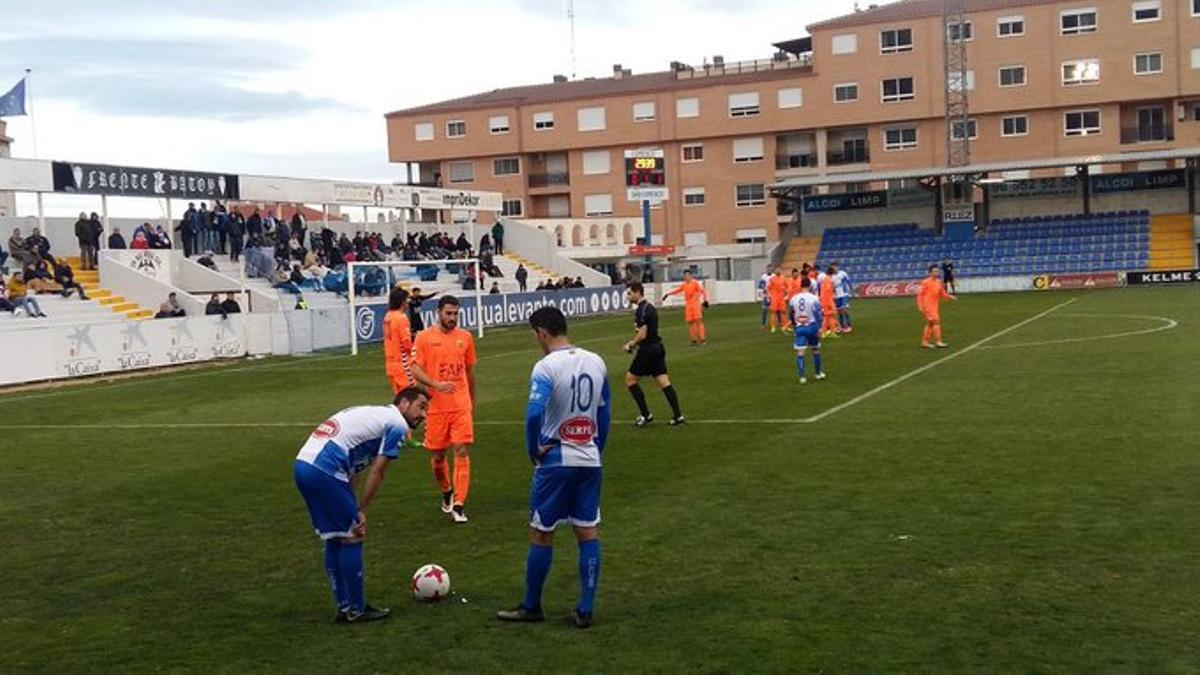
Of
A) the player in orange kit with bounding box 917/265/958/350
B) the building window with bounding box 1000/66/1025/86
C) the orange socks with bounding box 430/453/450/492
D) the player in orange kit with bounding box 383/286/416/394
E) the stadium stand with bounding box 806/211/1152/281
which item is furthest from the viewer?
the building window with bounding box 1000/66/1025/86

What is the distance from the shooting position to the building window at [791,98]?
271 ft

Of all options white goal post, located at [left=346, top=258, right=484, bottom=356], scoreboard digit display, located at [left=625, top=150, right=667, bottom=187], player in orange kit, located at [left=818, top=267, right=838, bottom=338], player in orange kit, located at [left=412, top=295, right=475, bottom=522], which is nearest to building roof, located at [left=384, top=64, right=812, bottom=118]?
scoreboard digit display, located at [left=625, top=150, right=667, bottom=187]

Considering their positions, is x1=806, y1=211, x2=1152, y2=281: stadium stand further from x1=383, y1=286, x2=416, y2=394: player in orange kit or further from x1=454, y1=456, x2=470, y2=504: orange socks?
x1=454, y1=456, x2=470, y2=504: orange socks

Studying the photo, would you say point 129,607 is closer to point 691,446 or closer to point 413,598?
point 413,598

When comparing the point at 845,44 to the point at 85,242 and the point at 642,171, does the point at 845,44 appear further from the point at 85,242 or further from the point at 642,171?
the point at 85,242

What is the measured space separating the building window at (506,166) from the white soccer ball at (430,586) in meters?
83.5

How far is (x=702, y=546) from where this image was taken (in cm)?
1060

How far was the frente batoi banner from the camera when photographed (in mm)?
40625

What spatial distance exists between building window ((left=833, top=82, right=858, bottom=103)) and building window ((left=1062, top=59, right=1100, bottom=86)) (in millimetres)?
12207

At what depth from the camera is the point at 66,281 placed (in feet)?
123

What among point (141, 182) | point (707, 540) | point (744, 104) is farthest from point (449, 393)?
point (744, 104)

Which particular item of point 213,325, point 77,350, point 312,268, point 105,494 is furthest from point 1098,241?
point 105,494

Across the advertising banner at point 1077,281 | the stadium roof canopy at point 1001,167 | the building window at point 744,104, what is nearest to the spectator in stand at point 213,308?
the stadium roof canopy at point 1001,167

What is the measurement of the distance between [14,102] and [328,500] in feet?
139
